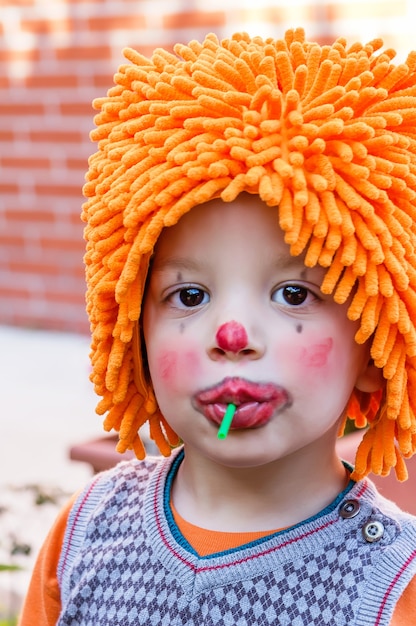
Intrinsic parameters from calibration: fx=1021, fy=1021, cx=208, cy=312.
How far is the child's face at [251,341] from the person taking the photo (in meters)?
1.23

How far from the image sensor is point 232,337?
1207mm

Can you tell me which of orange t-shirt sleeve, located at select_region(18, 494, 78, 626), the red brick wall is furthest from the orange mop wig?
the red brick wall

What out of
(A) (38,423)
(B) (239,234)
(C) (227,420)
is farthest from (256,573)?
(A) (38,423)

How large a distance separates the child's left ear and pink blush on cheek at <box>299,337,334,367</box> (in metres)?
0.10

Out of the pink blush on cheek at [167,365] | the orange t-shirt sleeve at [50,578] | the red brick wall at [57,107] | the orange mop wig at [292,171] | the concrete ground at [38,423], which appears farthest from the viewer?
the red brick wall at [57,107]

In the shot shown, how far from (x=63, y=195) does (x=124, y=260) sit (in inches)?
113

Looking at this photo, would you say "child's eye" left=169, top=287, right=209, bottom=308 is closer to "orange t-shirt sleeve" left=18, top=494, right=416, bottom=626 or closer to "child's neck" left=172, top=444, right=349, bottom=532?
"child's neck" left=172, top=444, right=349, bottom=532

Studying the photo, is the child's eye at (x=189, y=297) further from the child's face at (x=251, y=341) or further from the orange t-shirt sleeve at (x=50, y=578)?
the orange t-shirt sleeve at (x=50, y=578)

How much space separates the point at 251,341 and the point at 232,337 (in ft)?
0.08

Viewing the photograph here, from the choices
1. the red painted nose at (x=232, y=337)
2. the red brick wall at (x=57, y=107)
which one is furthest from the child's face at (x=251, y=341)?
the red brick wall at (x=57, y=107)

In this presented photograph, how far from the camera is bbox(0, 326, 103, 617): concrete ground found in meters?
3.04

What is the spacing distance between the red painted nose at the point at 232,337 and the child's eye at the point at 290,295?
0.24 ft

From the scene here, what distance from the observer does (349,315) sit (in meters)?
1.22

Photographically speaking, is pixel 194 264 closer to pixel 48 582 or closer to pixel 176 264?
pixel 176 264
